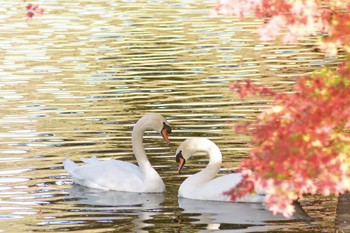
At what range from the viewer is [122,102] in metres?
22.6

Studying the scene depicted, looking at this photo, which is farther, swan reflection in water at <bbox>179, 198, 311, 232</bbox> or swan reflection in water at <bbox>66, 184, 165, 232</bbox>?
swan reflection in water at <bbox>66, 184, 165, 232</bbox>

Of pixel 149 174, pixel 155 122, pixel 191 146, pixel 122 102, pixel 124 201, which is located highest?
pixel 155 122

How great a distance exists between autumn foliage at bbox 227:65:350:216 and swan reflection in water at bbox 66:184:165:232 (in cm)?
438

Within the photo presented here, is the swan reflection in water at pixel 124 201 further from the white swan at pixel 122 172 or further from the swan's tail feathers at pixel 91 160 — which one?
the swan's tail feathers at pixel 91 160

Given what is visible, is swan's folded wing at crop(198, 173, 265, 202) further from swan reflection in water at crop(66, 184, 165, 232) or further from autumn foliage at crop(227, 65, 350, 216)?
autumn foliage at crop(227, 65, 350, 216)

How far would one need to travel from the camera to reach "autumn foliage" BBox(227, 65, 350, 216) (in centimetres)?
911

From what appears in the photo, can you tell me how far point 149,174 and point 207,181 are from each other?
2.72ft

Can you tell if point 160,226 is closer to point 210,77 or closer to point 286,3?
point 286,3

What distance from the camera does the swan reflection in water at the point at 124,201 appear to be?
14.1m

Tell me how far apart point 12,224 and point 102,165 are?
2.81 m

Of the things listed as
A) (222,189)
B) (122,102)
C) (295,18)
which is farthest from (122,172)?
(122,102)

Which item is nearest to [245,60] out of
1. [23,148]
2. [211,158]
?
[23,148]

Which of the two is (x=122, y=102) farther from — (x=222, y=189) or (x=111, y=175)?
(x=222, y=189)

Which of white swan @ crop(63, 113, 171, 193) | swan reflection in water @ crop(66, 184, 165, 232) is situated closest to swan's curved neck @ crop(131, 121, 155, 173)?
white swan @ crop(63, 113, 171, 193)
